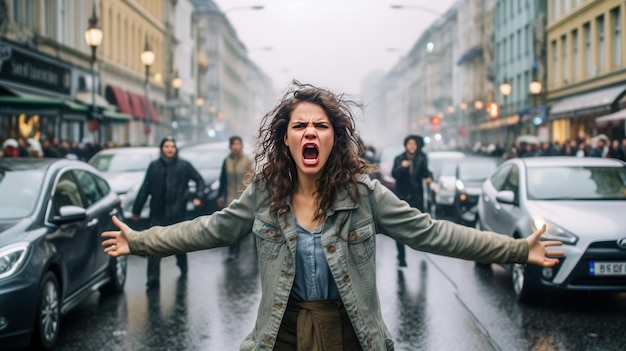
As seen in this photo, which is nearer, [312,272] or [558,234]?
[312,272]

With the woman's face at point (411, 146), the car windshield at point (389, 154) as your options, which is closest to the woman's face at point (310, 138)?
the woman's face at point (411, 146)

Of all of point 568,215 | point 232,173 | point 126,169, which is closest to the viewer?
point 568,215

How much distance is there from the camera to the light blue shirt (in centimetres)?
341

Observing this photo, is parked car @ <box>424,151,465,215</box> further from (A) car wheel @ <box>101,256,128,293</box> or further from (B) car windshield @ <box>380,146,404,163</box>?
(A) car wheel @ <box>101,256,128,293</box>

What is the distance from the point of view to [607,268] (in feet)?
28.3

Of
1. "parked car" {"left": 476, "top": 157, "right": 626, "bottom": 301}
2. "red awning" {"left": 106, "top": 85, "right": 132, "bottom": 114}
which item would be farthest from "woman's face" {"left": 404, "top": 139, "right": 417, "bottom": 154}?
"red awning" {"left": 106, "top": 85, "right": 132, "bottom": 114}

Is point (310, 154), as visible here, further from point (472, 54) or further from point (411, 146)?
point (472, 54)

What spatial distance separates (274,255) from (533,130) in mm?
51848

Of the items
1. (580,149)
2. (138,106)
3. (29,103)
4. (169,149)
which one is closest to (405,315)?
(169,149)

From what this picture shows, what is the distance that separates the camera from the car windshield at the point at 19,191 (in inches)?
301

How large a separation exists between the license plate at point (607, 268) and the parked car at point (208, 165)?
34.0ft

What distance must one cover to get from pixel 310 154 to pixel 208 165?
17.9 m

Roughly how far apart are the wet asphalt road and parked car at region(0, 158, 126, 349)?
37 centimetres

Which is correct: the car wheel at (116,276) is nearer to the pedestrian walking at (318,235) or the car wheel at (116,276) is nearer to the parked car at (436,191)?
the pedestrian walking at (318,235)
